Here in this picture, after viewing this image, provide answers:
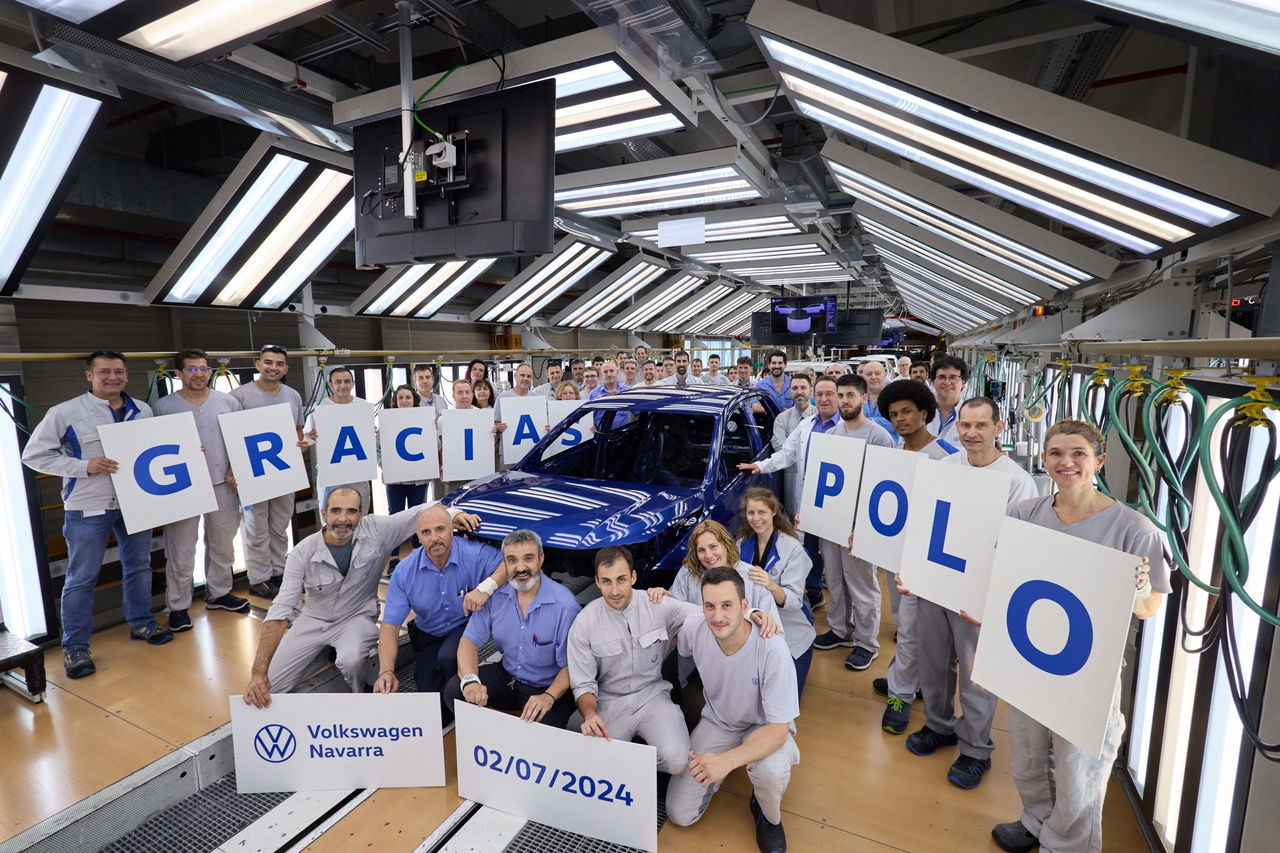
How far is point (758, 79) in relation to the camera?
5086mm

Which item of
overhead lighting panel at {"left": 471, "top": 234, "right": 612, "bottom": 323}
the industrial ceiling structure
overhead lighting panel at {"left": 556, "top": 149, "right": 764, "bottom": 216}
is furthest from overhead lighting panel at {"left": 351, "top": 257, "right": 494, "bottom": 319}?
overhead lighting panel at {"left": 556, "top": 149, "right": 764, "bottom": 216}

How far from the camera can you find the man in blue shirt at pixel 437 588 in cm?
340

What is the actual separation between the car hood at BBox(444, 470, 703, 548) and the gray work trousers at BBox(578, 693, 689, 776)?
33.9 inches

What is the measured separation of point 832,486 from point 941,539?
1.13m

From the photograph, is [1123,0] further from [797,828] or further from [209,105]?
[209,105]

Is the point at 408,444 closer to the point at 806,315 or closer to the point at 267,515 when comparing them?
the point at 267,515

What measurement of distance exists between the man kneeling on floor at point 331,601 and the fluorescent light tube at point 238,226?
3365 millimetres

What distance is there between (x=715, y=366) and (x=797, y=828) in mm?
9462

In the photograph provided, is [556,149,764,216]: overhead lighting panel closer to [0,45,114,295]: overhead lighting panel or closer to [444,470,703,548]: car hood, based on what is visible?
[444,470,703,548]: car hood

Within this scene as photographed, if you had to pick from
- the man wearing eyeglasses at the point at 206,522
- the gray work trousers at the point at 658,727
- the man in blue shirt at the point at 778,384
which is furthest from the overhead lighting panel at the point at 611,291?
the gray work trousers at the point at 658,727

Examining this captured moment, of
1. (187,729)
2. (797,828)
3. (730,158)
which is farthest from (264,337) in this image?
(797,828)

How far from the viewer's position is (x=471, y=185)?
3936 mm

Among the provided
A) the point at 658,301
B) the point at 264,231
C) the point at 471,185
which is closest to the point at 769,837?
the point at 471,185

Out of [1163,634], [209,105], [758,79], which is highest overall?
[758,79]
